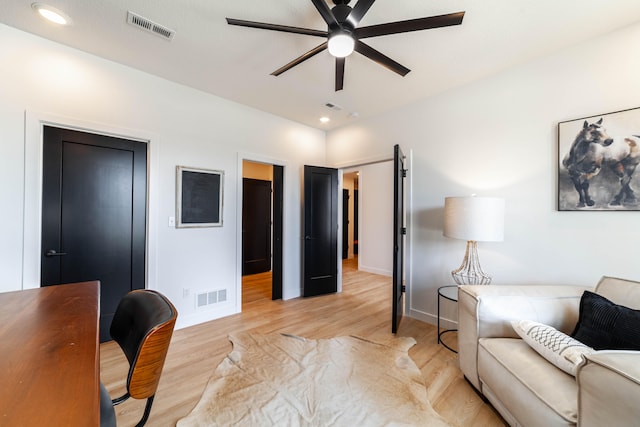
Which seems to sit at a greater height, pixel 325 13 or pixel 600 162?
pixel 325 13

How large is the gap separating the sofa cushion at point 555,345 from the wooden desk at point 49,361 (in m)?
1.87

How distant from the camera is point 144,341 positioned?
862 mm

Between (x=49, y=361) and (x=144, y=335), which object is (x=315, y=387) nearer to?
(x=144, y=335)

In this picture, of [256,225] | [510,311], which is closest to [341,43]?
[510,311]

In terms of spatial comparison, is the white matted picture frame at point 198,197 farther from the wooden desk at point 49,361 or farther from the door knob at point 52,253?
the wooden desk at point 49,361

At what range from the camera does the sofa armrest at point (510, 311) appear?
1.74 metres

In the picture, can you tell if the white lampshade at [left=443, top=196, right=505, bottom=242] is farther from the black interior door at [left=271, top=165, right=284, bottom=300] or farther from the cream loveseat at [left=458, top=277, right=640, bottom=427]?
the black interior door at [left=271, top=165, right=284, bottom=300]

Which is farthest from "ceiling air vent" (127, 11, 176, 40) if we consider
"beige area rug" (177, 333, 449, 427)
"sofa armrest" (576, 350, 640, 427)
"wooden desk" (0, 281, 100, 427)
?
"sofa armrest" (576, 350, 640, 427)

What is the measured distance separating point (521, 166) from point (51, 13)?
411 centimetres

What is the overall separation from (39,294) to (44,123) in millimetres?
1773

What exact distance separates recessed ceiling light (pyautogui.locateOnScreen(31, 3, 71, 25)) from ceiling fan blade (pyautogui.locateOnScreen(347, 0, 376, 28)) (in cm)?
215

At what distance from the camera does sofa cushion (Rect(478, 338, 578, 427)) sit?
117 cm

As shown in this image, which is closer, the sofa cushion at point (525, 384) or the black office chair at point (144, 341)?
the black office chair at point (144, 341)

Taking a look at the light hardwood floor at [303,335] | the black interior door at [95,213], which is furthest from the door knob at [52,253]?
the light hardwood floor at [303,335]
